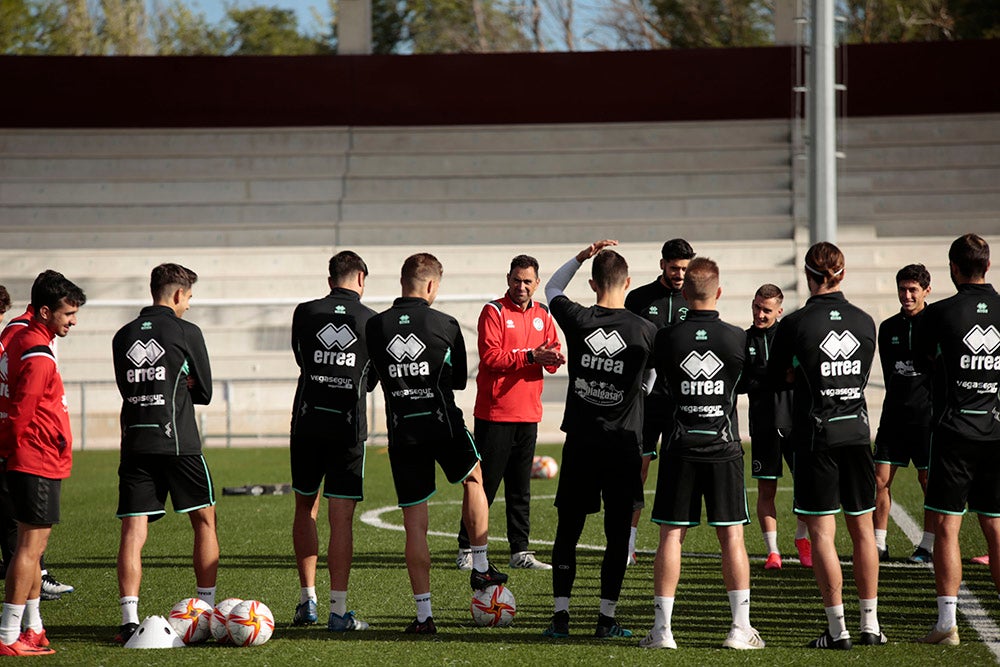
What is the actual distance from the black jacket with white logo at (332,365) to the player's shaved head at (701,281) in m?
1.90

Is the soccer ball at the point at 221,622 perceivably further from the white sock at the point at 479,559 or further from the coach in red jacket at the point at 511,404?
the coach in red jacket at the point at 511,404

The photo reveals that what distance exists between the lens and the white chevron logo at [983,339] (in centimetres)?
684

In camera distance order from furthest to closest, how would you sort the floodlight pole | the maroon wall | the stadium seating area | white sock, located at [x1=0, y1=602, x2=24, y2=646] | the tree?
the tree, the maroon wall, the stadium seating area, the floodlight pole, white sock, located at [x1=0, y1=602, x2=24, y2=646]

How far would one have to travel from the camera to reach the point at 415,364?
7.18 meters

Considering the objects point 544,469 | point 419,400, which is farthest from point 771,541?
point 544,469

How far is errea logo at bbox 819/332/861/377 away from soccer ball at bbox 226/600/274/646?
3.38m

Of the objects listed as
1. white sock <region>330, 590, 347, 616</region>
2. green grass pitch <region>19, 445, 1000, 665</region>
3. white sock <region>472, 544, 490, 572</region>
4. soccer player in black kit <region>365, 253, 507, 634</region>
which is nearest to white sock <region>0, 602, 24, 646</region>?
green grass pitch <region>19, 445, 1000, 665</region>

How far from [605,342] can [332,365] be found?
5.48 feet

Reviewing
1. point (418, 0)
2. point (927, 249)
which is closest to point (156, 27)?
point (418, 0)

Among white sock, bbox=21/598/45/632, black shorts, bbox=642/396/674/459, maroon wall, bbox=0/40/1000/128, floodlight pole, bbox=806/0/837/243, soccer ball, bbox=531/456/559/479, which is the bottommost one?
white sock, bbox=21/598/45/632

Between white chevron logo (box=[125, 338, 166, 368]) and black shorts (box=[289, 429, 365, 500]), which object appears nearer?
white chevron logo (box=[125, 338, 166, 368])

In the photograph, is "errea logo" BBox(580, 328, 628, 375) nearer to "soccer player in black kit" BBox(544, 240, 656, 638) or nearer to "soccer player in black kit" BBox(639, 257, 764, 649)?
"soccer player in black kit" BBox(544, 240, 656, 638)

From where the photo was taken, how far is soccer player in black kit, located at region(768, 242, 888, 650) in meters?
6.71

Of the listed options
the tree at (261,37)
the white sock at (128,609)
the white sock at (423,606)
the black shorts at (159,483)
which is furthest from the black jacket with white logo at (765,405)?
the tree at (261,37)
